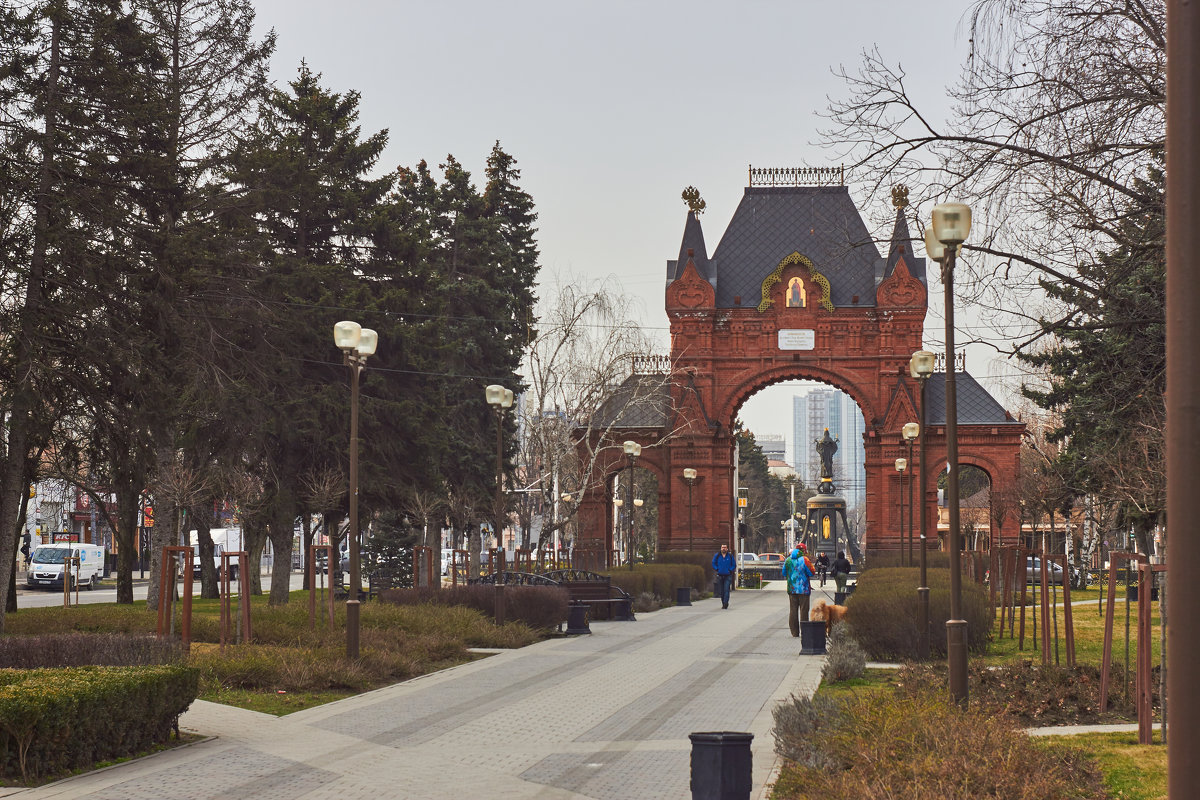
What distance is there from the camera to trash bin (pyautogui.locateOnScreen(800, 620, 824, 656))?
22.5m

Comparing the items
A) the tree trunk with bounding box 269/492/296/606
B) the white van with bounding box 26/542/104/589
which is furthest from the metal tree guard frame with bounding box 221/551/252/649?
the white van with bounding box 26/542/104/589

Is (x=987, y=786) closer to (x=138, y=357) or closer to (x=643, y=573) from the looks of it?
(x=138, y=357)

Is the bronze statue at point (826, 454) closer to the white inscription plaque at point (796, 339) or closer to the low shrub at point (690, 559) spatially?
the white inscription plaque at point (796, 339)

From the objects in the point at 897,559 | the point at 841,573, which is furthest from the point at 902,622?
the point at 897,559

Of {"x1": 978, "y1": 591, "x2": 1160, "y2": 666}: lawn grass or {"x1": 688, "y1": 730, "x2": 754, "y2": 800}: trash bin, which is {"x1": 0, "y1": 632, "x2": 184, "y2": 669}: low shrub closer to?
{"x1": 688, "y1": 730, "x2": 754, "y2": 800}: trash bin

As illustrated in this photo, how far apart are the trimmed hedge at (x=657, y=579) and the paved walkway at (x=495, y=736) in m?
13.8

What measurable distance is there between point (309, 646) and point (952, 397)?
10.2m

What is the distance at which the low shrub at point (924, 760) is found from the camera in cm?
761

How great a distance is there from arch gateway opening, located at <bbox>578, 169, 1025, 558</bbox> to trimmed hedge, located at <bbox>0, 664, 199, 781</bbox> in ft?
139

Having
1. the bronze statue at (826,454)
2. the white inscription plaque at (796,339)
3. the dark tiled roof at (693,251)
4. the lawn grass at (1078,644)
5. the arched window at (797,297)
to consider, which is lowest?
the lawn grass at (1078,644)

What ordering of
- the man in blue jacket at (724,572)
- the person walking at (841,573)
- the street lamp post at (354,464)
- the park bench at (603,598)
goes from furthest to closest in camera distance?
the person walking at (841,573) < the man in blue jacket at (724,572) < the park bench at (603,598) < the street lamp post at (354,464)

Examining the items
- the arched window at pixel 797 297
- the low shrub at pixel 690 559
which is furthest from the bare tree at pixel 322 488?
the arched window at pixel 797 297

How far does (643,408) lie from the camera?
184ft

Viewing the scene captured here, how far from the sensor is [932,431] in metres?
53.5
